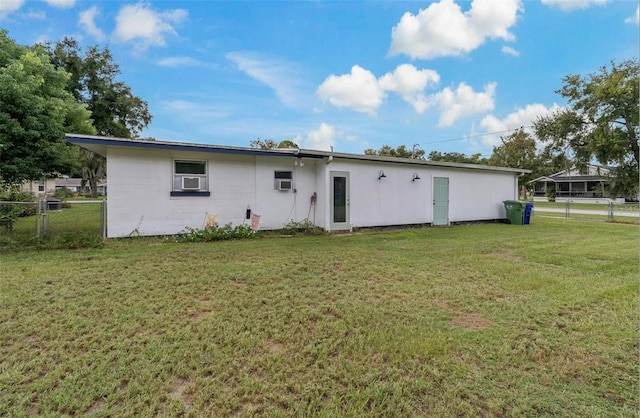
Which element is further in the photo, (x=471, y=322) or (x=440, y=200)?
(x=440, y=200)

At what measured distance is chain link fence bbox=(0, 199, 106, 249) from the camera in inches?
255

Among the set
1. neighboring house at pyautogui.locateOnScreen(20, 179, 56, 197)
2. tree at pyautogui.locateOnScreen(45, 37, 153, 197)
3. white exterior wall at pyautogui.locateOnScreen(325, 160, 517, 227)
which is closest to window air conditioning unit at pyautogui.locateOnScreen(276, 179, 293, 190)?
white exterior wall at pyautogui.locateOnScreen(325, 160, 517, 227)

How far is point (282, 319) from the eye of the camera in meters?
3.18

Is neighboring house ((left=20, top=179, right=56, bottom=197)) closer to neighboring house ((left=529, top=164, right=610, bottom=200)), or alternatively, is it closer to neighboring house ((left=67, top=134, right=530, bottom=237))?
neighboring house ((left=67, top=134, right=530, bottom=237))

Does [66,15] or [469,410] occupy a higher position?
[66,15]

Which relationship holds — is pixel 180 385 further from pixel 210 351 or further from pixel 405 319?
pixel 405 319

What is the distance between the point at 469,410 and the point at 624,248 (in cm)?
786

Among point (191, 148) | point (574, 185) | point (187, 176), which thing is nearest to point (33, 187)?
point (187, 176)

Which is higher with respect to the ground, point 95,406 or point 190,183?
point 190,183

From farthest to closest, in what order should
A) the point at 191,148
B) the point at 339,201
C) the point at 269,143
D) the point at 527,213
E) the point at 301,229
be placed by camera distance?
the point at 269,143
the point at 527,213
the point at 339,201
the point at 301,229
the point at 191,148

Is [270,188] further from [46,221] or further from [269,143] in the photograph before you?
[269,143]

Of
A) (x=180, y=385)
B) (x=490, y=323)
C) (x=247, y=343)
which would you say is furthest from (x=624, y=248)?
(x=180, y=385)

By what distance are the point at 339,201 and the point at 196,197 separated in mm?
4173

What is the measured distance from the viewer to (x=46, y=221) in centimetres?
675
